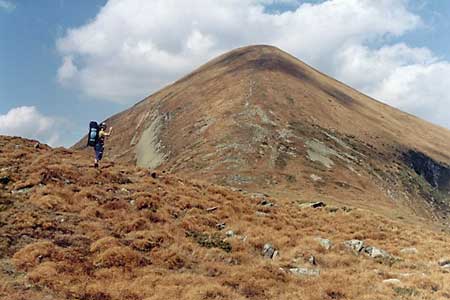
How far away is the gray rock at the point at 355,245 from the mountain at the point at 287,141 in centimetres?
2571

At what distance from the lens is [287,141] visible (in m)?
77.2

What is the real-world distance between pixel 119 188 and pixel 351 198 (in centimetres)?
3917

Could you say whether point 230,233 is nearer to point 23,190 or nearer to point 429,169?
point 23,190

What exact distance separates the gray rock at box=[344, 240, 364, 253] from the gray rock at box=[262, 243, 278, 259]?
4.21 meters

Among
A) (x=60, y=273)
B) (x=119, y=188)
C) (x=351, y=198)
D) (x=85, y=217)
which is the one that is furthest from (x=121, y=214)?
(x=351, y=198)

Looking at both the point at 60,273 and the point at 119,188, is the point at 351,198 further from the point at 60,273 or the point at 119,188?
the point at 60,273

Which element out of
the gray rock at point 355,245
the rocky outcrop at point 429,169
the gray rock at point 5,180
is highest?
the rocky outcrop at point 429,169

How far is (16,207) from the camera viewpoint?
2011 centimetres

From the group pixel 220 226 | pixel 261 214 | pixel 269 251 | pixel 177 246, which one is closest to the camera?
pixel 177 246

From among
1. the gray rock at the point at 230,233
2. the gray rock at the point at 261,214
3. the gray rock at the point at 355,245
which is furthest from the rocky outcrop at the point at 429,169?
the gray rock at the point at 230,233

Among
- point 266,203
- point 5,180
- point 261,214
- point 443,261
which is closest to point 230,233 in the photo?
point 261,214

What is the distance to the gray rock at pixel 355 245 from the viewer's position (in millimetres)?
21859

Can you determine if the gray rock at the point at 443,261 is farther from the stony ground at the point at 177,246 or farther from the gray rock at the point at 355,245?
the gray rock at the point at 355,245

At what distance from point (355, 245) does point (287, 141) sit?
5545cm
